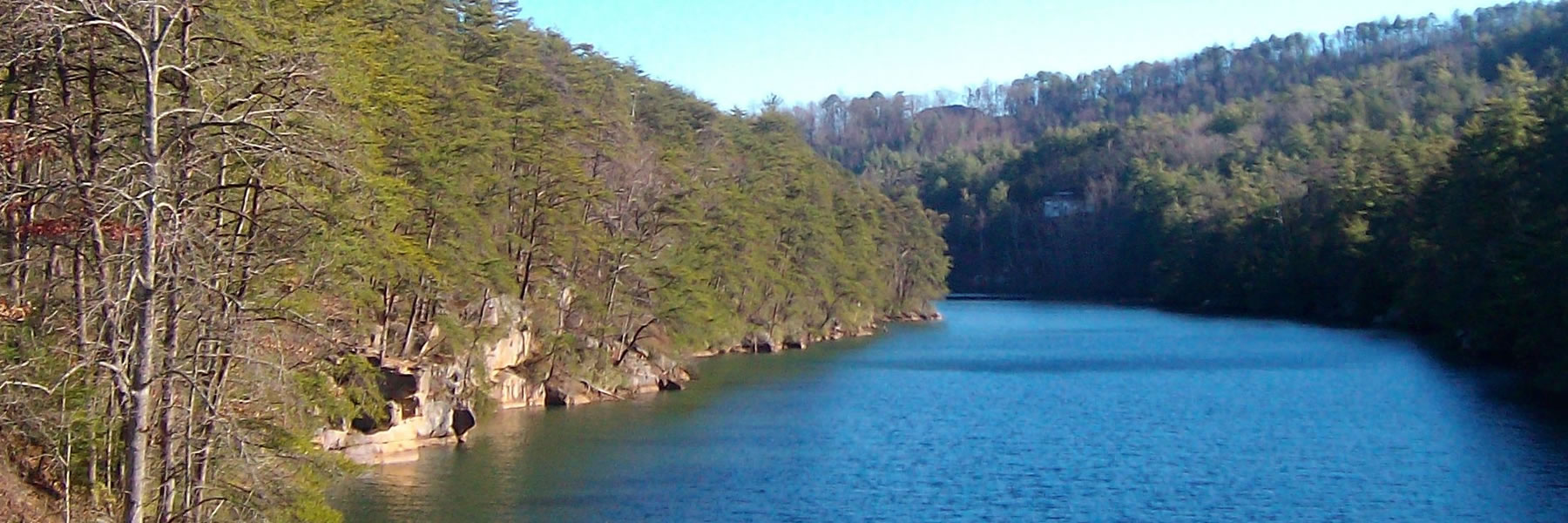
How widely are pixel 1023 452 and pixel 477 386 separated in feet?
42.1

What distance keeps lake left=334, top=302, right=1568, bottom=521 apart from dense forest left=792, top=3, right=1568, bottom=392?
15.0 ft

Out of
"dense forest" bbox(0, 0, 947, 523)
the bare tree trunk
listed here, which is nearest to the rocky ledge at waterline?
"dense forest" bbox(0, 0, 947, 523)

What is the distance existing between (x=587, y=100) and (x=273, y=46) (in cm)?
3210

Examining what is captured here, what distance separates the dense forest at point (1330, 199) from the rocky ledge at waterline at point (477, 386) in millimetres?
25218

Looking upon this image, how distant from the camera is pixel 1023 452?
30.8m

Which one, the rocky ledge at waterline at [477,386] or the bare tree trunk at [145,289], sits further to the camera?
the rocky ledge at waterline at [477,386]

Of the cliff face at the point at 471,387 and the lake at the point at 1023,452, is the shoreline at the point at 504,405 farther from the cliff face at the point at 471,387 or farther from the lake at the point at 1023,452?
the lake at the point at 1023,452

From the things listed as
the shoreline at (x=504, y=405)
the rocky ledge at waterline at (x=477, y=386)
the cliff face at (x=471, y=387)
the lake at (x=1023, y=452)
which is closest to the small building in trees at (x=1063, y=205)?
the shoreline at (x=504, y=405)

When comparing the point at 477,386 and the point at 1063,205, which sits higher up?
the point at 1063,205

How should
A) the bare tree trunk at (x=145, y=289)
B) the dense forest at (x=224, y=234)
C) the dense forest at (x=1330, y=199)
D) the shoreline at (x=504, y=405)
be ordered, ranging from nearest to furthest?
the bare tree trunk at (x=145, y=289)
the dense forest at (x=224, y=234)
the shoreline at (x=504, y=405)
the dense forest at (x=1330, y=199)

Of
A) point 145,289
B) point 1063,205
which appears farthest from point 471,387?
point 1063,205

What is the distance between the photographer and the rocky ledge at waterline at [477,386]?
1111 inches

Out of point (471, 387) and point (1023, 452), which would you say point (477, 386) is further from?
point (1023, 452)

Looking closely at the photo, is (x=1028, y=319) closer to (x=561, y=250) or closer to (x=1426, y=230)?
(x=1426, y=230)
